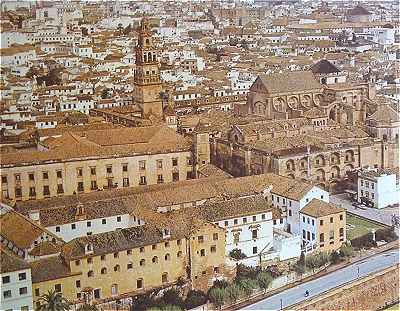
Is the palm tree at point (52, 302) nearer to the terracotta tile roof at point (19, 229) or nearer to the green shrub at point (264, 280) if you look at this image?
the terracotta tile roof at point (19, 229)

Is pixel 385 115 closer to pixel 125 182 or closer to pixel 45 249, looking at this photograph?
pixel 125 182

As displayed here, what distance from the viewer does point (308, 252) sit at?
7.64 metres

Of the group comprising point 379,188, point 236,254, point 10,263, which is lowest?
point 236,254

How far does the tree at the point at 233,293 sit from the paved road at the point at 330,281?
0.47 feet

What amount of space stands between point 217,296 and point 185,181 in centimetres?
214

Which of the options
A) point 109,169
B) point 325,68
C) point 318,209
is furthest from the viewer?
point 325,68

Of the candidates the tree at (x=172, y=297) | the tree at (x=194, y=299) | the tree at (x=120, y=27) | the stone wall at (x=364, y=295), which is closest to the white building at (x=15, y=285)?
the tree at (x=172, y=297)

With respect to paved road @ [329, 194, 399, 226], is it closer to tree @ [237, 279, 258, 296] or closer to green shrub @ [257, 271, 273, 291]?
green shrub @ [257, 271, 273, 291]

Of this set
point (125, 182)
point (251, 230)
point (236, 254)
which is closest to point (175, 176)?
point (125, 182)

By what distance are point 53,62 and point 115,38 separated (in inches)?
140

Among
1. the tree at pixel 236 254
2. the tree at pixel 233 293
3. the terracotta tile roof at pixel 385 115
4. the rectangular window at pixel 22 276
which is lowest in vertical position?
the tree at pixel 233 293

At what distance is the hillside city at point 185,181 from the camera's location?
673 centimetres

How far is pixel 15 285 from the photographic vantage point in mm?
6051

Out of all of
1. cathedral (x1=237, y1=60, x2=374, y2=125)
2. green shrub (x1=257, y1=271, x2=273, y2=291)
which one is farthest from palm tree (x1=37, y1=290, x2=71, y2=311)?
cathedral (x1=237, y1=60, x2=374, y2=125)
